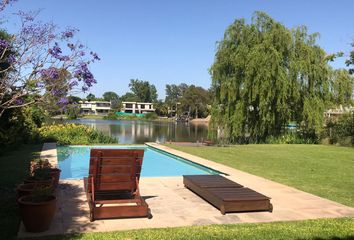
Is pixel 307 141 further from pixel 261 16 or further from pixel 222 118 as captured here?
pixel 261 16

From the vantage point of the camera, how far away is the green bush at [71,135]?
19.5m

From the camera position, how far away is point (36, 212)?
4.79 m

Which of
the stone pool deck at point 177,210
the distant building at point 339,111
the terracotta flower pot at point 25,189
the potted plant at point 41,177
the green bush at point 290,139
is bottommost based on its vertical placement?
the stone pool deck at point 177,210

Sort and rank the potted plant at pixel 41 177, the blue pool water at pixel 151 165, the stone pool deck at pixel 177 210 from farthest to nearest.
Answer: the blue pool water at pixel 151 165, the potted plant at pixel 41 177, the stone pool deck at pixel 177 210

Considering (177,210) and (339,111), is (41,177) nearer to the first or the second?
(177,210)

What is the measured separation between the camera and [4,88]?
5445 mm

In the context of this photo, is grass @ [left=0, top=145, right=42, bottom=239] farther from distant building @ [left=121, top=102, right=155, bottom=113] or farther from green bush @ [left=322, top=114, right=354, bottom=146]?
distant building @ [left=121, top=102, right=155, bottom=113]

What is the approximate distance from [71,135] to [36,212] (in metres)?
15.9

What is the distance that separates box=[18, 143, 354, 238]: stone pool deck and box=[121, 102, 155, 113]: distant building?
407ft

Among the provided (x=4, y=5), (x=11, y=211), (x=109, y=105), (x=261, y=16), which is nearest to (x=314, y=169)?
(x=11, y=211)

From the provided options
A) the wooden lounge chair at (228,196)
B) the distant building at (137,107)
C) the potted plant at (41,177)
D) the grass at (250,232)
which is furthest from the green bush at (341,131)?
the distant building at (137,107)

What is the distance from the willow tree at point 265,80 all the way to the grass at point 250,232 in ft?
55.9

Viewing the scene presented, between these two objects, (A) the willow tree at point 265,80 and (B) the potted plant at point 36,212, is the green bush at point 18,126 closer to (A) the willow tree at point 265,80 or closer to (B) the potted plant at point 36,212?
(B) the potted plant at point 36,212

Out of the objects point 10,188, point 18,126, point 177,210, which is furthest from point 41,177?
point 18,126
